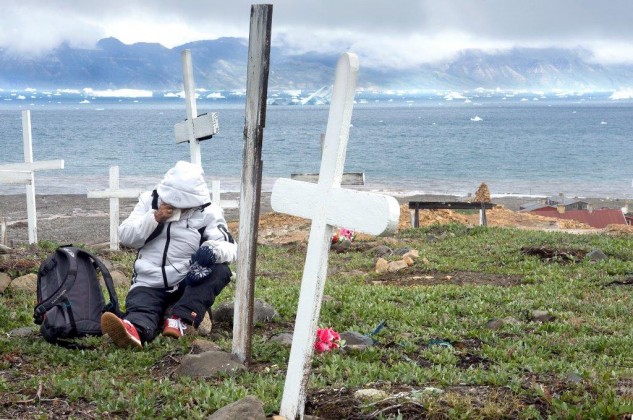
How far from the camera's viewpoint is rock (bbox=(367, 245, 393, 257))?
14.6 m

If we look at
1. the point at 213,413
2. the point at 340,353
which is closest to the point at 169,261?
the point at 340,353

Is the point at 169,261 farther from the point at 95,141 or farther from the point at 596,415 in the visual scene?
the point at 95,141

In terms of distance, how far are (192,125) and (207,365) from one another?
4631 millimetres

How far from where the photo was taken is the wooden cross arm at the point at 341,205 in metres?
4.29

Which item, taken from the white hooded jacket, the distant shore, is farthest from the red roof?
the white hooded jacket

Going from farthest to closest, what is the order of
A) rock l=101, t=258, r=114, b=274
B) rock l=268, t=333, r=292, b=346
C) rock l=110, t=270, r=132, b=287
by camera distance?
1. rock l=101, t=258, r=114, b=274
2. rock l=110, t=270, r=132, b=287
3. rock l=268, t=333, r=292, b=346

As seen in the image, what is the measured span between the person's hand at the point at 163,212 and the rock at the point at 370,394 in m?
A: 2.66

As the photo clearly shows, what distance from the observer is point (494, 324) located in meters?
8.18

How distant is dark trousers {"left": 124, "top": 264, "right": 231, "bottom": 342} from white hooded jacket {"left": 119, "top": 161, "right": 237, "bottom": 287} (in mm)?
85

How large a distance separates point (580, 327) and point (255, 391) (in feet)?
12.2

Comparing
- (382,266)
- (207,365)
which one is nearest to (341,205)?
(207,365)

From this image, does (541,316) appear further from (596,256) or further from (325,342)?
(596,256)

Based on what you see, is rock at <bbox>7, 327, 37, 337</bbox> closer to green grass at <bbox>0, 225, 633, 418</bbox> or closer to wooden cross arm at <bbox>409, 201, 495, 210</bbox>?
green grass at <bbox>0, 225, 633, 418</bbox>

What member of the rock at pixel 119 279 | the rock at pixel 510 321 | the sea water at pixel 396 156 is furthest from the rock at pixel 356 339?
the sea water at pixel 396 156
